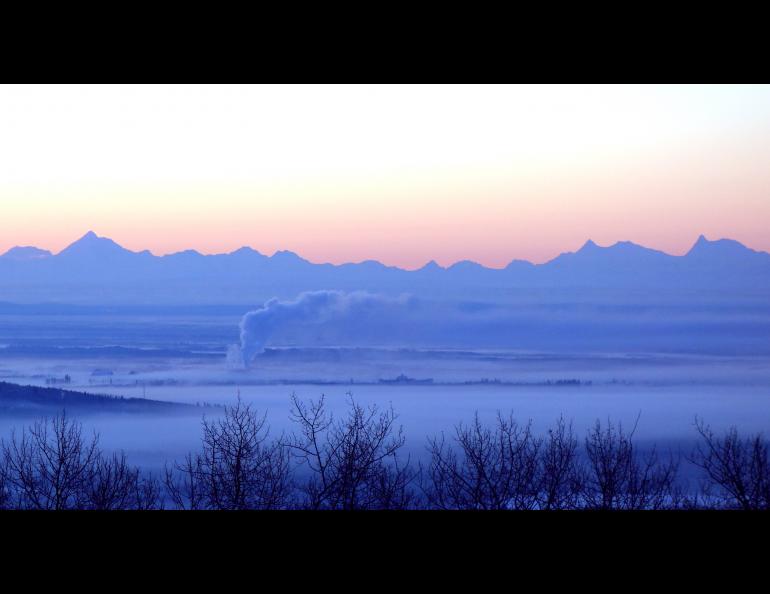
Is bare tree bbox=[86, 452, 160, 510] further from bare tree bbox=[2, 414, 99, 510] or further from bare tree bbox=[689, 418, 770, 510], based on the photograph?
bare tree bbox=[689, 418, 770, 510]

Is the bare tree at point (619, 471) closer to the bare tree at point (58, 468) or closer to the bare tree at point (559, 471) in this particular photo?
the bare tree at point (559, 471)

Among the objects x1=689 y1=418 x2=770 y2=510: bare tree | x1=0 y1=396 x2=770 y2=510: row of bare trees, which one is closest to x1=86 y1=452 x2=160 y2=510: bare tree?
x1=0 y1=396 x2=770 y2=510: row of bare trees

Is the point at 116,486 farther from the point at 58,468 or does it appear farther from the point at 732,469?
the point at 732,469

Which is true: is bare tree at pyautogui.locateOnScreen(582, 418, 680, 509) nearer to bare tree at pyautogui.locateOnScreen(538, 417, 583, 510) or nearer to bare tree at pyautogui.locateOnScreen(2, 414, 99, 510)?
bare tree at pyautogui.locateOnScreen(538, 417, 583, 510)

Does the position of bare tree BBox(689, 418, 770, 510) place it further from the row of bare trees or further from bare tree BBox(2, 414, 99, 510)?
bare tree BBox(2, 414, 99, 510)

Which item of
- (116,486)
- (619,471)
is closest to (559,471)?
(619,471)

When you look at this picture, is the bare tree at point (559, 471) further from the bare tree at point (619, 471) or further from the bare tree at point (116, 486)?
the bare tree at point (116, 486)

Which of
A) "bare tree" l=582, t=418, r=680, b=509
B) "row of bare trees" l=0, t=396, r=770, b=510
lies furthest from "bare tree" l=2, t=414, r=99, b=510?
"bare tree" l=582, t=418, r=680, b=509

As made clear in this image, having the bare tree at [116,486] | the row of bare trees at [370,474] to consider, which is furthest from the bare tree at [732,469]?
the bare tree at [116,486]

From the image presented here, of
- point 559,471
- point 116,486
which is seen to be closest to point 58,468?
point 116,486

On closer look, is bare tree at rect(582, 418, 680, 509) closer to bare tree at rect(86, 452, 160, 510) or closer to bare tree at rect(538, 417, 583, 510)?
bare tree at rect(538, 417, 583, 510)

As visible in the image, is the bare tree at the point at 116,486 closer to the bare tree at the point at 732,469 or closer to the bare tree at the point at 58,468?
the bare tree at the point at 58,468
